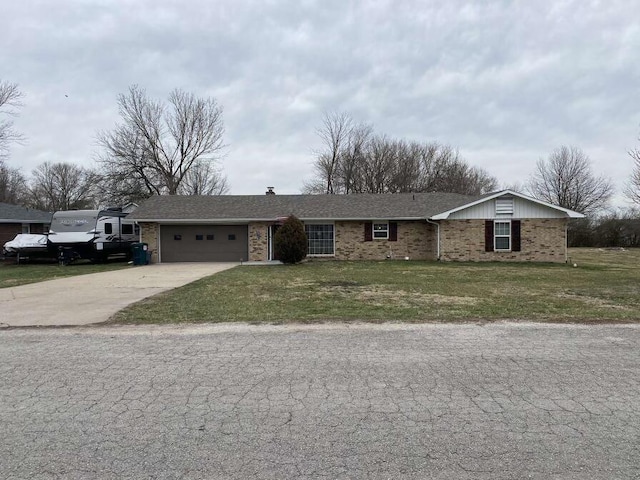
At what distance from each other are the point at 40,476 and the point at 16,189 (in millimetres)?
56377

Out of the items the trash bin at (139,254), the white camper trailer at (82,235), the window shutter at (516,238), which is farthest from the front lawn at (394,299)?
the white camper trailer at (82,235)

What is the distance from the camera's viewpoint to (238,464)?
9.03 feet

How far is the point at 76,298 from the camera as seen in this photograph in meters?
9.81

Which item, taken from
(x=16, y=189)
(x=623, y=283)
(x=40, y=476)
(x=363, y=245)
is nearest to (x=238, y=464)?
(x=40, y=476)

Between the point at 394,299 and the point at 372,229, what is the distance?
43.9 feet

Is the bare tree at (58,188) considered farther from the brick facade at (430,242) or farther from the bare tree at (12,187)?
the brick facade at (430,242)

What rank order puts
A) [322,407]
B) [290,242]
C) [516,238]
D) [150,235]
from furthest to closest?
[150,235], [516,238], [290,242], [322,407]

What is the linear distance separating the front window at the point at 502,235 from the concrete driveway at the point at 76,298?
1431 cm

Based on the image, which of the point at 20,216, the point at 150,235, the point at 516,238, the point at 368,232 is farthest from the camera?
the point at 20,216

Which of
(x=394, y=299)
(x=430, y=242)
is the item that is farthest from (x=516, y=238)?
(x=394, y=299)

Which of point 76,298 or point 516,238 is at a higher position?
point 516,238

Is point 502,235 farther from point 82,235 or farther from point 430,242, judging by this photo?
point 82,235

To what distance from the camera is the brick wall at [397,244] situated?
73.7 ft

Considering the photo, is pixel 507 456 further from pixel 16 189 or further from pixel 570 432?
pixel 16 189
